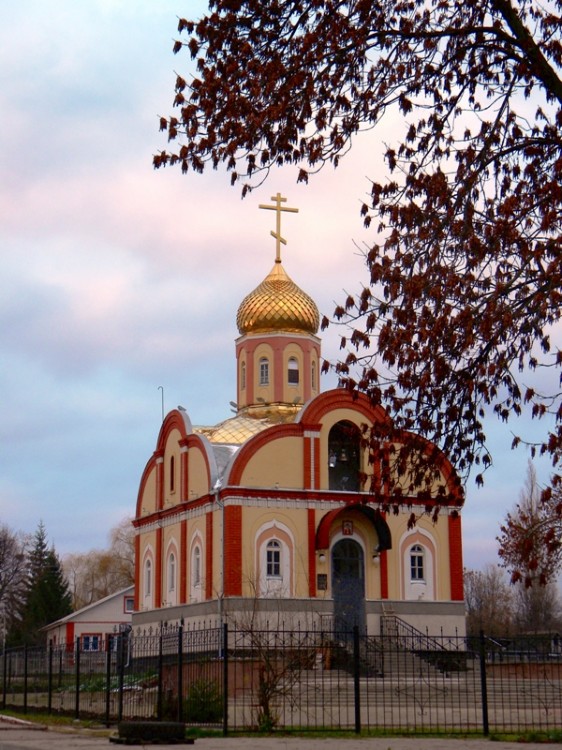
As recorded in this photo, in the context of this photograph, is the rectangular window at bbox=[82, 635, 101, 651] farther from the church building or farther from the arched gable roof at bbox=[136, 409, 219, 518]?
the arched gable roof at bbox=[136, 409, 219, 518]

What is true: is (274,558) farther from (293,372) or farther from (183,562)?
(293,372)

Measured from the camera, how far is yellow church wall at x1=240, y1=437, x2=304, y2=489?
3225 centimetres

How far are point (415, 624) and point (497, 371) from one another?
23.3 meters

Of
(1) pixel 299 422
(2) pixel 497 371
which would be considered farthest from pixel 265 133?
(1) pixel 299 422

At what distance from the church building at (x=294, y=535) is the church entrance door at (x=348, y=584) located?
3cm

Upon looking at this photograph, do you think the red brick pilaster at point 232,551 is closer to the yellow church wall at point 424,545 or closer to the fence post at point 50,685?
the yellow church wall at point 424,545

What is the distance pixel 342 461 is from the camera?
3397 cm

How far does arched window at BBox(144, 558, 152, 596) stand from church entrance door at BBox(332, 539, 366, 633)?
7604 millimetres

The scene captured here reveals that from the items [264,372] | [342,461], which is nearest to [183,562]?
[342,461]

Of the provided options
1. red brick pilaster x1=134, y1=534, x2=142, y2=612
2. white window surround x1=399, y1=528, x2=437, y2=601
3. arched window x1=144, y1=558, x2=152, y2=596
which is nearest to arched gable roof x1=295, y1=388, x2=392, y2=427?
white window surround x1=399, y1=528, x2=437, y2=601

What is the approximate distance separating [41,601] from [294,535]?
33.6 metres

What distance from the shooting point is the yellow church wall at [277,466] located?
32.2 m

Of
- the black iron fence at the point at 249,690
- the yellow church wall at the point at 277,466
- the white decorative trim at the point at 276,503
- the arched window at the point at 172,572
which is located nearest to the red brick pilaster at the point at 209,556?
the white decorative trim at the point at 276,503

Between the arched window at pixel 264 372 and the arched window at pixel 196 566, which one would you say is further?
the arched window at pixel 264 372
